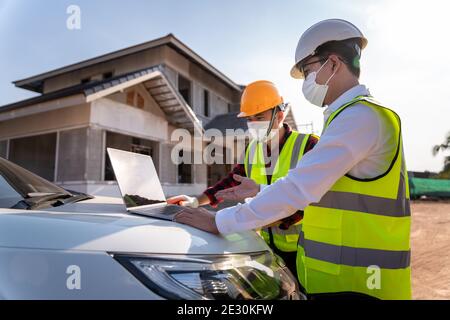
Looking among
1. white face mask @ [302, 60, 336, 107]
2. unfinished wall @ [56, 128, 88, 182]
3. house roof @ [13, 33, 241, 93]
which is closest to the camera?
white face mask @ [302, 60, 336, 107]

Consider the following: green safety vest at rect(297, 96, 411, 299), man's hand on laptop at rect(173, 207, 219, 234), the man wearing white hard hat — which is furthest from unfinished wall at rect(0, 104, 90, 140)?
green safety vest at rect(297, 96, 411, 299)

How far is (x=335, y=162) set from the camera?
1187mm

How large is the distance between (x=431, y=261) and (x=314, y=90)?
599cm

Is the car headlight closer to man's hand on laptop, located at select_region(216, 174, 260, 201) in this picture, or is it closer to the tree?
man's hand on laptop, located at select_region(216, 174, 260, 201)

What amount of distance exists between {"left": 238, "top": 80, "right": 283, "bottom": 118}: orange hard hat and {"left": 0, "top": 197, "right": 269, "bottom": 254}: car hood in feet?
4.82

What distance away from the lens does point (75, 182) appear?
8125 millimetres

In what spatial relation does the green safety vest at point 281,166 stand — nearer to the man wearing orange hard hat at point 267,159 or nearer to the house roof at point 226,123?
the man wearing orange hard hat at point 267,159

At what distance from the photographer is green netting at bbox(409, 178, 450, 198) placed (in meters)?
21.7

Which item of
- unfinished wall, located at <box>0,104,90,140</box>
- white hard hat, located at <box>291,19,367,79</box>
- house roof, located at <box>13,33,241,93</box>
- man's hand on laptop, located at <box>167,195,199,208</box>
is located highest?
house roof, located at <box>13,33,241,93</box>

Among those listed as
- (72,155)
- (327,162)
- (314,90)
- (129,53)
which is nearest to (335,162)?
(327,162)

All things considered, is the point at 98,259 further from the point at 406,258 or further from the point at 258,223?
the point at 406,258

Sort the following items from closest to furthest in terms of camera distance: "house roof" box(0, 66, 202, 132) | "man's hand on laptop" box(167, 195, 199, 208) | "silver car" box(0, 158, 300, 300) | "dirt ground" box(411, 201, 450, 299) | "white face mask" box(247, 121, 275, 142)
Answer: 1. "silver car" box(0, 158, 300, 300)
2. "man's hand on laptop" box(167, 195, 199, 208)
3. "white face mask" box(247, 121, 275, 142)
4. "dirt ground" box(411, 201, 450, 299)
5. "house roof" box(0, 66, 202, 132)

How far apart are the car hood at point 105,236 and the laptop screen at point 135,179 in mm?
447
